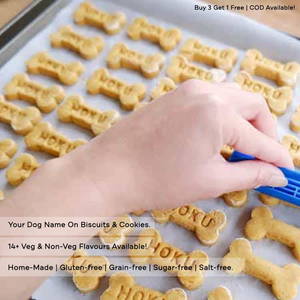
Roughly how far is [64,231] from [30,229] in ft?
0.12

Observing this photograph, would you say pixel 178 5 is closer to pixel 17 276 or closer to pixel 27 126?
pixel 27 126

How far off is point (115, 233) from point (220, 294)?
14 centimetres

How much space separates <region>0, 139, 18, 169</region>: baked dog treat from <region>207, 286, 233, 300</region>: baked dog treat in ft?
1.06

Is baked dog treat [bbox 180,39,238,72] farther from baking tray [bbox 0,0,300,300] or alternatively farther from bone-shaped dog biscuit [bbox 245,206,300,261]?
bone-shaped dog biscuit [bbox 245,206,300,261]

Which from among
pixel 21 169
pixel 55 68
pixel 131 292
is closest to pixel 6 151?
pixel 21 169

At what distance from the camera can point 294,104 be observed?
735 mm

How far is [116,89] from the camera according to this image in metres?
0.76

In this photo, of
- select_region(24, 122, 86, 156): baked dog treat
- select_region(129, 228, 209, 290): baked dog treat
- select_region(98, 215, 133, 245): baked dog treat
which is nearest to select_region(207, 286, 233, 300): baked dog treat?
select_region(129, 228, 209, 290): baked dog treat

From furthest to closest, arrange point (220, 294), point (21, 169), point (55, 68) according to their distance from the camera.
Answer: point (55, 68) → point (21, 169) → point (220, 294)

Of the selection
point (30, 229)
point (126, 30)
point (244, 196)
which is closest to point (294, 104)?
point (244, 196)

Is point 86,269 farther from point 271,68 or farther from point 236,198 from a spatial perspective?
point 271,68

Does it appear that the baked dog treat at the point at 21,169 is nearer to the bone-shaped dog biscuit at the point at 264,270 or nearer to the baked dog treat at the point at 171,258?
the baked dog treat at the point at 171,258

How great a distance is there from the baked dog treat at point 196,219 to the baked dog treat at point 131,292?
8 cm

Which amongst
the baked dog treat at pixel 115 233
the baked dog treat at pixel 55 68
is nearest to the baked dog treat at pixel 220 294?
the baked dog treat at pixel 115 233
